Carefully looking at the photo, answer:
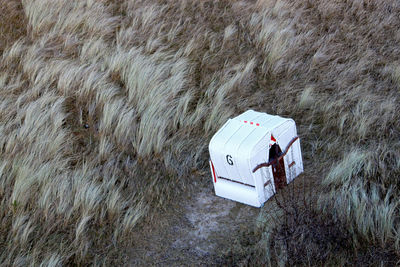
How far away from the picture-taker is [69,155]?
236 inches

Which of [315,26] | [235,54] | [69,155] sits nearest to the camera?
[69,155]

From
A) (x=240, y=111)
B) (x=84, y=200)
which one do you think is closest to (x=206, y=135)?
(x=240, y=111)

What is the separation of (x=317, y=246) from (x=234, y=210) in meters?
1.00

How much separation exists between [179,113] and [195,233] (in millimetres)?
1838

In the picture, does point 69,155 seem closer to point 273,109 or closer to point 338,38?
point 273,109

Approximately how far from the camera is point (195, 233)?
5.07m

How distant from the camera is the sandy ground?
190 inches

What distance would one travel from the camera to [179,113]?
6.51m

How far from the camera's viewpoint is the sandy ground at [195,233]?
4828 millimetres

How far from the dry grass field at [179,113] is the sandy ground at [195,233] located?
13cm

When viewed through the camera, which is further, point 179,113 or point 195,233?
point 179,113

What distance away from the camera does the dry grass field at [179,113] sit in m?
4.83

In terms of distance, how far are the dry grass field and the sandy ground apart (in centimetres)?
13

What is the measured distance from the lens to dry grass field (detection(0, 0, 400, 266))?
4.83 m
